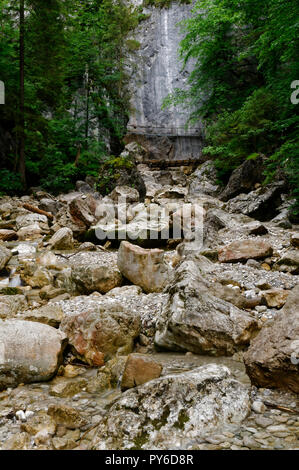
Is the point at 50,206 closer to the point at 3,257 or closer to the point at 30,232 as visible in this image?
the point at 30,232

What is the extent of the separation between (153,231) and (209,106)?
1303 centimetres

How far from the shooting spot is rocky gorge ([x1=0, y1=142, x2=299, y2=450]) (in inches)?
75.9

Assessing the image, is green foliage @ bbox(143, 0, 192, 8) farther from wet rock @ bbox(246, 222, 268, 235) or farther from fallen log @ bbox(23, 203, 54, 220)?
wet rock @ bbox(246, 222, 268, 235)

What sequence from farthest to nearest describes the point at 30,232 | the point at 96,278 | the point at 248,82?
the point at 248,82, the point at 30,232, the point at 96,278

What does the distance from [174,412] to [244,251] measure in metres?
3.74

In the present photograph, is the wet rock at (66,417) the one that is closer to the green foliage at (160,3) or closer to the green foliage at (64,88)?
the green foliage at (64,88)

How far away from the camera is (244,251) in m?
5.30

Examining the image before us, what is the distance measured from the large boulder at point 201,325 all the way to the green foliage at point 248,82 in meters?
4.62

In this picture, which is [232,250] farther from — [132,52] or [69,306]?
[132,52]

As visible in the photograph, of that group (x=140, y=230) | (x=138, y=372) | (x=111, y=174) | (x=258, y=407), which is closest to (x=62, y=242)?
(x=140, y=230)

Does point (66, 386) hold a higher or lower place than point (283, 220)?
lower

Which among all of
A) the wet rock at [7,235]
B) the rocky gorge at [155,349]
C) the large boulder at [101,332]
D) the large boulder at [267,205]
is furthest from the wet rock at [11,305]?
the large boulder at [267,205]

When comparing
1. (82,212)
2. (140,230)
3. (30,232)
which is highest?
(82,212)
